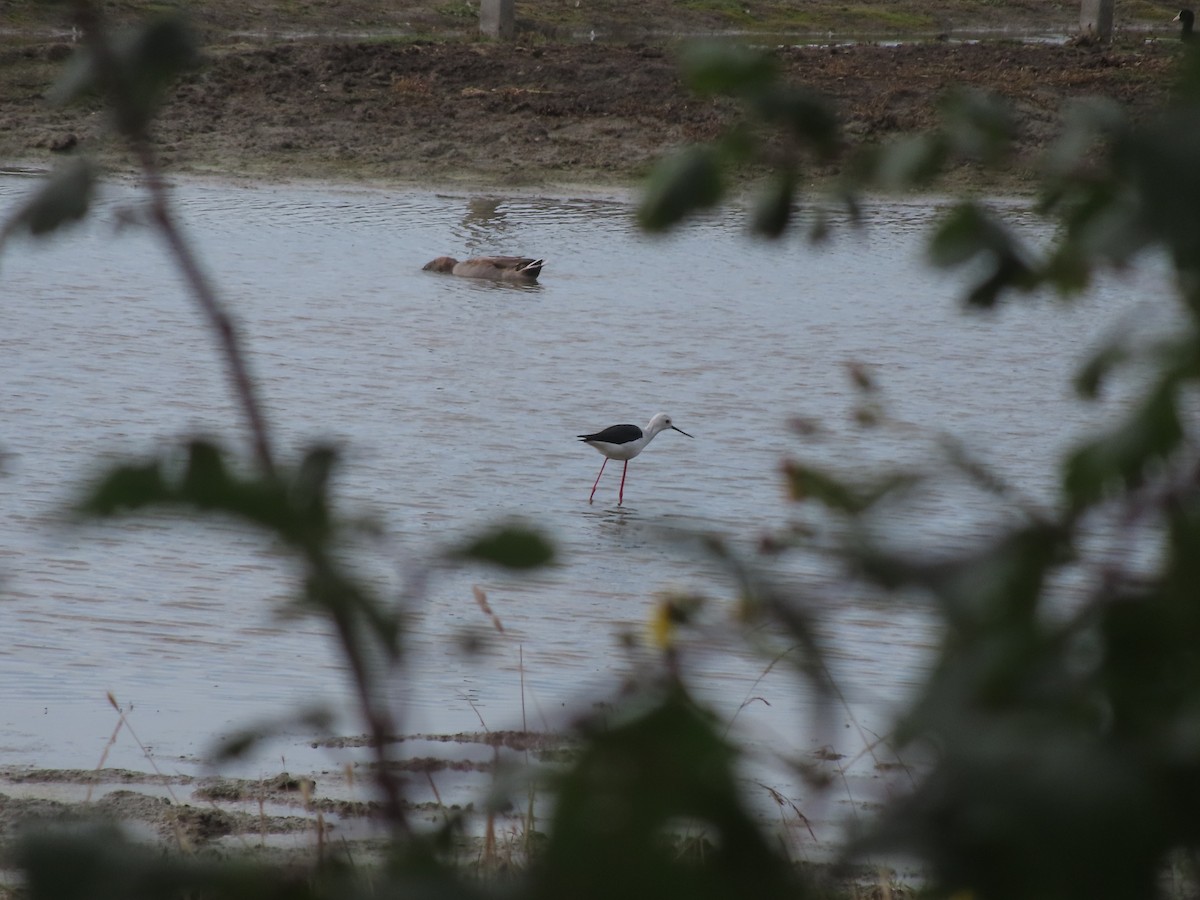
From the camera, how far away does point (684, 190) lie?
967mm

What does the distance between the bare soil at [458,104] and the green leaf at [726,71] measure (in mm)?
15184

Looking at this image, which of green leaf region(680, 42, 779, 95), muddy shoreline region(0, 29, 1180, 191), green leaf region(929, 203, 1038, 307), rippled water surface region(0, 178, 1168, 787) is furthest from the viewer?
muddy shoreline region(0, 29, 1180, 191)

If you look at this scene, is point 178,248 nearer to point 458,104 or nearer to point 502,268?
point 502,268

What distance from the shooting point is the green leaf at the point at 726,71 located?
907 millimetres

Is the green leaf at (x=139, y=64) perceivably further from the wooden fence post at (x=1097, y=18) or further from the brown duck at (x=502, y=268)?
the wooden fence post at (x=1097, y=18)

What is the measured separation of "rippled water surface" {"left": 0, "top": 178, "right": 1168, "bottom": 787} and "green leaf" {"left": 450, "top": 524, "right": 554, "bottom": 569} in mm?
19

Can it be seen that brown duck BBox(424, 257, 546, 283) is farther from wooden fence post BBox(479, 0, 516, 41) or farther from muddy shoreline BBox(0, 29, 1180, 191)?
wooden fence post BBox(479, 0, 516, 41)

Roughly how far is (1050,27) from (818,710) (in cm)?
4095

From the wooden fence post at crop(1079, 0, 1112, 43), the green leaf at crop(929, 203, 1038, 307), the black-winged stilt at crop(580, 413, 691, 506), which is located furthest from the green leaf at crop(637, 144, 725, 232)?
the wooden fence post at crop(1079, 0, 1112, 43)

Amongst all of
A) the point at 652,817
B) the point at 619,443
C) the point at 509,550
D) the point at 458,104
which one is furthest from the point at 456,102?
the point at 652,817

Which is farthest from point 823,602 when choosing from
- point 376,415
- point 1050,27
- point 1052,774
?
point 1050,27

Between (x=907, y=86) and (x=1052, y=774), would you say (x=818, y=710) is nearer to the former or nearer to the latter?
(x=1052, y=774)

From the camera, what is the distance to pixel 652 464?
889 centimetres

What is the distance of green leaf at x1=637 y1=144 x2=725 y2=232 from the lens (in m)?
0.97
